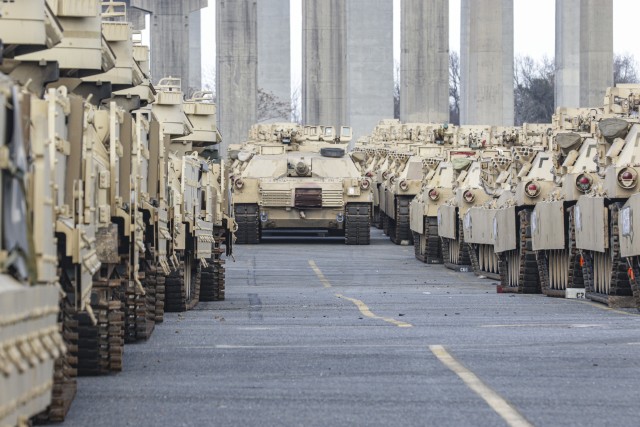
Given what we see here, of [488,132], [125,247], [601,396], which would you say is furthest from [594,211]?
[488,132]

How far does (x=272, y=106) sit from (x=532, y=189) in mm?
77267

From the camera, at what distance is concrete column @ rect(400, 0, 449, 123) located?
239 ft

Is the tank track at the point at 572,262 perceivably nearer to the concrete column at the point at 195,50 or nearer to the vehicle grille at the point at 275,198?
the vehicle grille at the point at 275,198

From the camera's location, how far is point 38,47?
42.0ft

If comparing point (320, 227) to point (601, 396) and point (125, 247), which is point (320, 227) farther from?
point (601, 396)

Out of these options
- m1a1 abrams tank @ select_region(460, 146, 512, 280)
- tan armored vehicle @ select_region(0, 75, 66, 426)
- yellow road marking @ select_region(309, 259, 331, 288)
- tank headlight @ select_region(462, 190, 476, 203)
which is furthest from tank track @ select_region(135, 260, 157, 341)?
Answer: tank headlight @ select_region(462, 190, 476, 203)

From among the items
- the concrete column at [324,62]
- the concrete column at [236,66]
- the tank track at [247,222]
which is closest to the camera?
the tank track at [247,222]

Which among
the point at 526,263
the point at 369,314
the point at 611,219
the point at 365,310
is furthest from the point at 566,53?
the point at 369,314

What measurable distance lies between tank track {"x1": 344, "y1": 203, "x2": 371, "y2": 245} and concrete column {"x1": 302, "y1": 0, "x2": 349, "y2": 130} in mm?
28421

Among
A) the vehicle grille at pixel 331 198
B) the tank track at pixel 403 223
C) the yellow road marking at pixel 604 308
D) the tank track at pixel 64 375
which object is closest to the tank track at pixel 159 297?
the yellow road marking at pixel 604 308

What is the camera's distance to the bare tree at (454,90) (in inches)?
5669

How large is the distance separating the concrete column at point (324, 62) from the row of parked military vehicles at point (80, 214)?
4577 cm

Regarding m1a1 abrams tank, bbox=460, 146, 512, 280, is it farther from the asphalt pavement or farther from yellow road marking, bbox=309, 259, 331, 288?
the asphalt pavement

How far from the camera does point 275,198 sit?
133 feet
